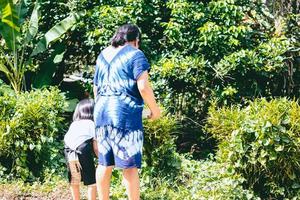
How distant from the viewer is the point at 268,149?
5914 millimetres

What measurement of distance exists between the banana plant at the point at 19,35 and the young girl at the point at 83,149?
2.75 metres

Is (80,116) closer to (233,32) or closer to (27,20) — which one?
(233,32)

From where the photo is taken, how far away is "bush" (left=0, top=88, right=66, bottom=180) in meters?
6.93

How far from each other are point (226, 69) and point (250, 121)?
224 centimetres

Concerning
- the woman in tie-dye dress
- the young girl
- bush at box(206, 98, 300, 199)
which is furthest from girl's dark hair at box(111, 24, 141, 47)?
bush at box(206, 98, 300, 199)

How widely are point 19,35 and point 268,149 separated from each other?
4.04 metres

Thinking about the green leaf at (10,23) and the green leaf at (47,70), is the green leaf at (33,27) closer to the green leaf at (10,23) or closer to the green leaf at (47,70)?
the green leaf at (10,23)

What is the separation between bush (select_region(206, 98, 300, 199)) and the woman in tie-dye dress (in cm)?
131

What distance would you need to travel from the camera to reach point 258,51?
8344 mm

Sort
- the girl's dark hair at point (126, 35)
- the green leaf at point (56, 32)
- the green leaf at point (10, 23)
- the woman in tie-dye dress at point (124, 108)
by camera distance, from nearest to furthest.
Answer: the woman in tie-dye dress at point (124, 108) → the girl's dark hair at point (126, 35) → the green leaf at point (10, 23) → the green leaf at point (56, 32)

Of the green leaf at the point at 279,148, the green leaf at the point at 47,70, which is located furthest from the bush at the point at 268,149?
the green leaf at the point at 47,70

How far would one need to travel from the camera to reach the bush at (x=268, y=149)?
19.4 feet

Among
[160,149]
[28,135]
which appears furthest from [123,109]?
[28,135]

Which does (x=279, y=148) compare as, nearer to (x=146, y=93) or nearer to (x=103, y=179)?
(x=146, y=93)
